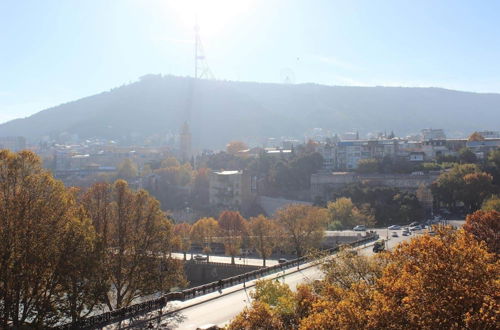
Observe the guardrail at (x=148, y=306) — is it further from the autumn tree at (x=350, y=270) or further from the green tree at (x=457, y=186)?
the green tree at (x=457, y=186)

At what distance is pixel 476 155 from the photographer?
6384 centimetres

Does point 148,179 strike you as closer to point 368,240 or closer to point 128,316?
point 368,240

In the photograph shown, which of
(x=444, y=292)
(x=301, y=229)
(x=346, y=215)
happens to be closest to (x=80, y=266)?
(x=444, y=292)

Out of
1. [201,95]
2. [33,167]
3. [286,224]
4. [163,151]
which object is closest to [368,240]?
[286,224]

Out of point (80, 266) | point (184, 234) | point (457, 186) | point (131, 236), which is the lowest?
point (184, 234)

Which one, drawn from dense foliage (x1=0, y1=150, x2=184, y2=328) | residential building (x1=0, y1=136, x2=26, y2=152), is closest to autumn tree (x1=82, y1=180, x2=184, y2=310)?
dense foliage (x1=0, y1=150, x2=184, y2=328)

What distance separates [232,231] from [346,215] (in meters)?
10.4

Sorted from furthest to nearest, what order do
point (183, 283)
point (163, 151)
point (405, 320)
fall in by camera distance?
point (163, 151)
point (183, 283)
point (405, 320)

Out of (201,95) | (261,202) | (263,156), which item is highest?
(201,95)

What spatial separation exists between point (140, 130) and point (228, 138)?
36.2 metres

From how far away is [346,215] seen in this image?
5047cm

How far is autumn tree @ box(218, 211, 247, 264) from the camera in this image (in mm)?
42531

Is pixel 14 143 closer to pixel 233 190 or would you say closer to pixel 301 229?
pixel 233 190

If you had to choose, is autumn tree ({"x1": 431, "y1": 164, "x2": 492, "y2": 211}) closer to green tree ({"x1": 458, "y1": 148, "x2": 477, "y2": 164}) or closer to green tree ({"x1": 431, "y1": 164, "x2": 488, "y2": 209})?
green tree ({"x1": 431, "y1": 164, "x2": 488, "y2": 209})
